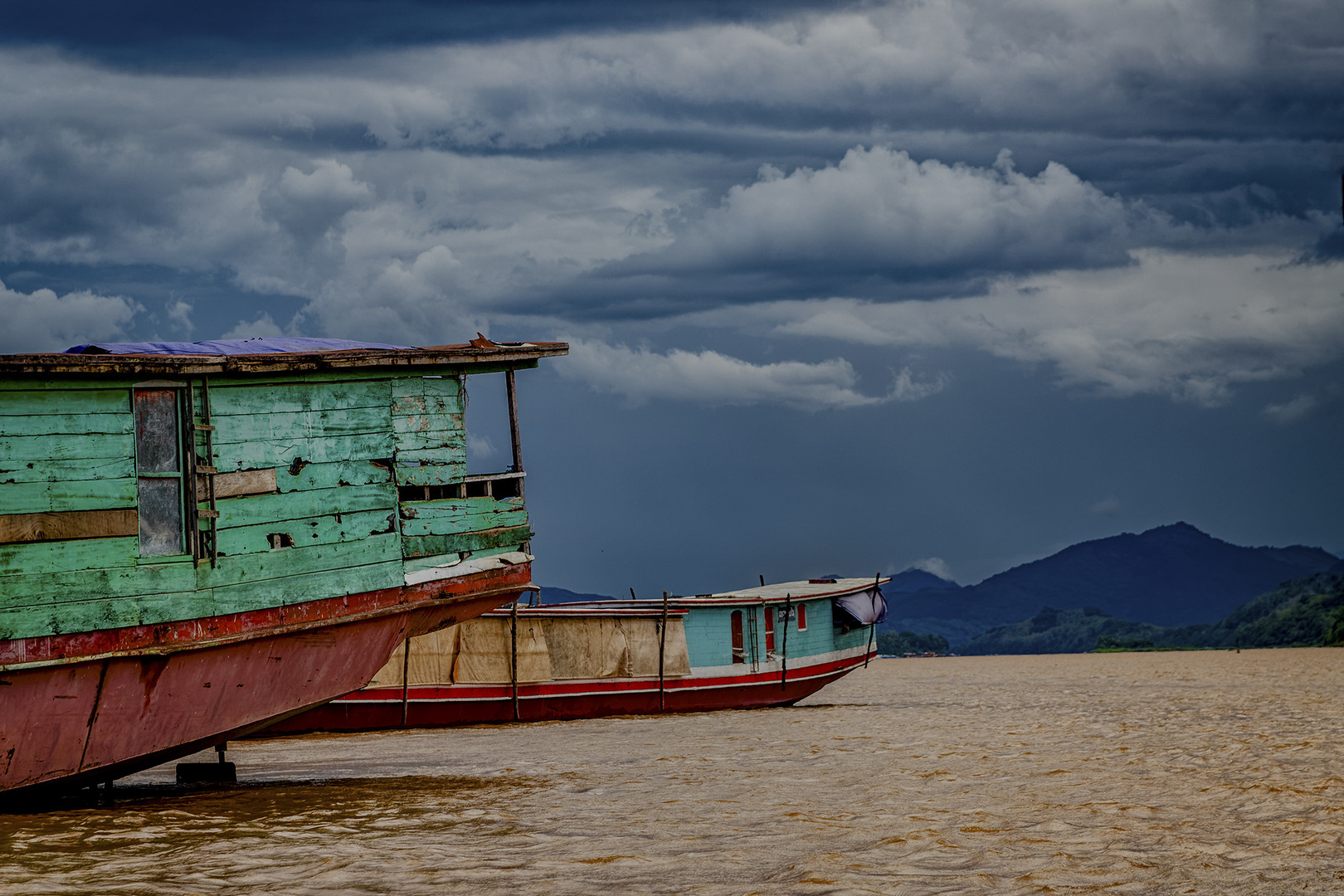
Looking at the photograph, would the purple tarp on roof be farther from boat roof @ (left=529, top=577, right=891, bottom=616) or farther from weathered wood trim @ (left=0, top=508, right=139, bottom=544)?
boat roof @ (left=529, top=577, right=891, bottom=616)

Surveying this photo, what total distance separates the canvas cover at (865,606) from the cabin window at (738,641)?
280 centimetres

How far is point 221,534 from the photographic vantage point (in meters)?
11.3

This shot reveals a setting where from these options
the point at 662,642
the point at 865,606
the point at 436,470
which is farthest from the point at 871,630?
the point at 436,470

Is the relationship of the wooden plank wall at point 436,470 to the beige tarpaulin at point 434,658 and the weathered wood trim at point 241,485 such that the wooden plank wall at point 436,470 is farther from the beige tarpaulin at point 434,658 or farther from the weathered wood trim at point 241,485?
the beige tarpaulin at point 434,658

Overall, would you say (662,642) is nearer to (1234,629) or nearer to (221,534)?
(221,534)

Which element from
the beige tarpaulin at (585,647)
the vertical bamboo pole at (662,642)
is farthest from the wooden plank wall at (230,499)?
the vertical bamboo pole at (662,642)

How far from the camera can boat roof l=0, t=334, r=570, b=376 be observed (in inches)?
410

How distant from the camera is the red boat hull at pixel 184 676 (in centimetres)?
1024

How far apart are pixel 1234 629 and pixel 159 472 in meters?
102

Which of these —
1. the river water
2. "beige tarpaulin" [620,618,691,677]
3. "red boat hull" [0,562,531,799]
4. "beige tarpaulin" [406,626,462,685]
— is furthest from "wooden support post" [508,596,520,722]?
"red boat hull" [0,562,531,799]

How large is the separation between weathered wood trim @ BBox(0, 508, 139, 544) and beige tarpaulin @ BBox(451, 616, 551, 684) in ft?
30.7

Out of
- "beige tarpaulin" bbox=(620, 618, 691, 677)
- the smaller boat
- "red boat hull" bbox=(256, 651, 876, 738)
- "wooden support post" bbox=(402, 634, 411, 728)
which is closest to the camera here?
"red boat hull" bbox=(256, 651, 876, 738)

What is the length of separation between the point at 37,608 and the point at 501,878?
5.03 m

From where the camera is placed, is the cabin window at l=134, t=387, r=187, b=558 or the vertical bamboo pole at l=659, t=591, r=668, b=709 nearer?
the cabin window at l=134, t=387, r=187, b=558
